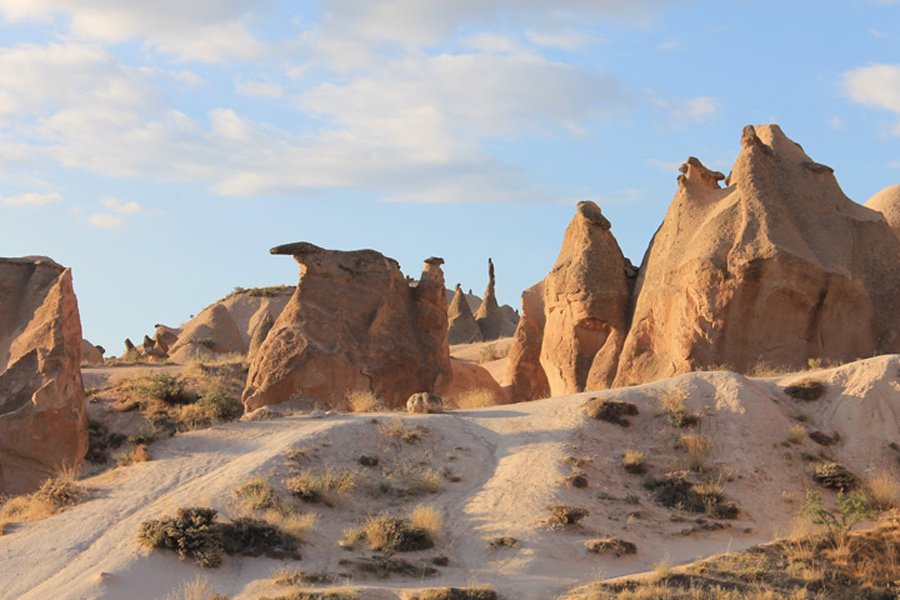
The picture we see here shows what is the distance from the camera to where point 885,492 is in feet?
53.0

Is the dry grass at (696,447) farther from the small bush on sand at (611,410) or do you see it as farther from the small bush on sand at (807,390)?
the small bush on sand at (807,390)

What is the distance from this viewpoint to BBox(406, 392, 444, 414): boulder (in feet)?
63.8

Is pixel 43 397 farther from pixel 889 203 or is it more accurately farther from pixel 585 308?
pixel 889 203

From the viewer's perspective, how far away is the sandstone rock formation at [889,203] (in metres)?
31.4

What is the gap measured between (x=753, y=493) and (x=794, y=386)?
3590 mm

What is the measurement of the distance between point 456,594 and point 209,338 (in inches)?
1307

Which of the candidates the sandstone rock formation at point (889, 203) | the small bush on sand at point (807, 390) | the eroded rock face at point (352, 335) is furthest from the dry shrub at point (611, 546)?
the sandstone rock formation at point (889, 203)

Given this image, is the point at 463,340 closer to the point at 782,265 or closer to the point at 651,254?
the point at 651,254

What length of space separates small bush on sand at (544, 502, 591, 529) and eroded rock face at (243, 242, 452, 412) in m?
9.34

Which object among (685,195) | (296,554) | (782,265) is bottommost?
(296,554)

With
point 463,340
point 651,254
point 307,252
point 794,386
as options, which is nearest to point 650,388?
point 794,386

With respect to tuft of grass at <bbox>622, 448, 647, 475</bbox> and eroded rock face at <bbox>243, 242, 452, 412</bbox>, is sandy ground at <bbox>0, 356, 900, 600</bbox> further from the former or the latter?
eroded rock face at <bbox>243, 242, 452, 412</bbox>

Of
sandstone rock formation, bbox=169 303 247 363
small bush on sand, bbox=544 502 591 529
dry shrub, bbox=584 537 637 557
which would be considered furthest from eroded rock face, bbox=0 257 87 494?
sandstone rock formation, bbox=169 303 247 363

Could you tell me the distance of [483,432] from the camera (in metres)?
18.1
